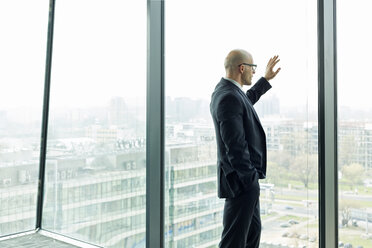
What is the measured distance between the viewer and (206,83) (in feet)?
8.47

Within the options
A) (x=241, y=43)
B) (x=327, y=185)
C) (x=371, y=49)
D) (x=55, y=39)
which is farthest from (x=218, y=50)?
(x=55, y=39)

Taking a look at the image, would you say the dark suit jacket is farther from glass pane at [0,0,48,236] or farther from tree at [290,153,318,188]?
glass pane at [0,0,48,236]

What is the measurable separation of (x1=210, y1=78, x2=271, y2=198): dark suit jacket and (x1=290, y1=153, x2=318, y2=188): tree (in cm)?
29

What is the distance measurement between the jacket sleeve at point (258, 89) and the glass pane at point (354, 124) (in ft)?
1.35

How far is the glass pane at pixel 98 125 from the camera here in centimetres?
284

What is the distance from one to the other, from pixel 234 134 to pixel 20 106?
7.56ft

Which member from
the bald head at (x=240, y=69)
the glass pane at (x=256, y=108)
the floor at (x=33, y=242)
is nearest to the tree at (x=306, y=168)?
the glass pane at (x=256, y=108)

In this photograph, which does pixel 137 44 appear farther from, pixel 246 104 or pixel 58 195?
pixel 58 195

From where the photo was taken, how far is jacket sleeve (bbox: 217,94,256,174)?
6.27 ft

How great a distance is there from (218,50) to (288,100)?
1.94ft

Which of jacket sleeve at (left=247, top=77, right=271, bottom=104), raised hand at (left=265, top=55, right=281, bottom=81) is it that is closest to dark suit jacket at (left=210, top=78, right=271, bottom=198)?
jacket sleeve at (left=247, top=77, right=271, bottom=104)

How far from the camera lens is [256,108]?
2361 millimetres

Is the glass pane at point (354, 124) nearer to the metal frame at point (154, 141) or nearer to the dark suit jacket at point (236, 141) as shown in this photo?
the dark suit jacket at point (236, 141)

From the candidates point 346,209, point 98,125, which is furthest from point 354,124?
point 98,125
